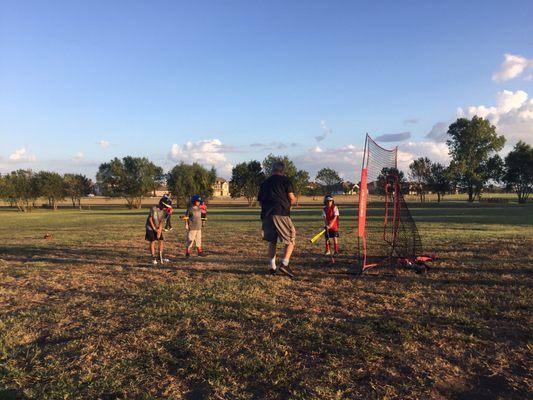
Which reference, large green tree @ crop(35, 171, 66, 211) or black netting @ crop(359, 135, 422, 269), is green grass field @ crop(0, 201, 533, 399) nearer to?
black netting @ crop(359, 135, 422, 269)

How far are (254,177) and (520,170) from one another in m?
47.1

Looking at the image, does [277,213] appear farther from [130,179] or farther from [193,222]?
[130,179]

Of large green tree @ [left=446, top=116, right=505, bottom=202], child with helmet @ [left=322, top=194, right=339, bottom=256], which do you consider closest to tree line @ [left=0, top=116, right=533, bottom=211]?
large green tree @ [left=446, top=116, right=505, bottom=202]

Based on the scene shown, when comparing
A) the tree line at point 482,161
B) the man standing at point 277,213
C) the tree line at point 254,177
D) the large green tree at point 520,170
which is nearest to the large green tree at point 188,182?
the tree line at point 254,177

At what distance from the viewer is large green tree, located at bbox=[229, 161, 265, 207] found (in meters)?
76.6

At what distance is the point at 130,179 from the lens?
76500 mm

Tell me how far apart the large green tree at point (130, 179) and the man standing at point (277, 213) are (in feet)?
239

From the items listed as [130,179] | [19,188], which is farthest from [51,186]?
[130,179]

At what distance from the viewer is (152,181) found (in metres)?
77.8

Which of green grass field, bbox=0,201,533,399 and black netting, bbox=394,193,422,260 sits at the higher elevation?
black netting, bbox=394,193,422,260

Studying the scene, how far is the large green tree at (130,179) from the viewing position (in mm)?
76438

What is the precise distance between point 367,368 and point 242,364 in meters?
1.22

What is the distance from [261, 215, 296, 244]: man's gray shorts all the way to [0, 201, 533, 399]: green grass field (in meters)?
0.81

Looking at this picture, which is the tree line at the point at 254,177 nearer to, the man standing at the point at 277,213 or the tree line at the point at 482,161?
the tree line at the point at 482,161
